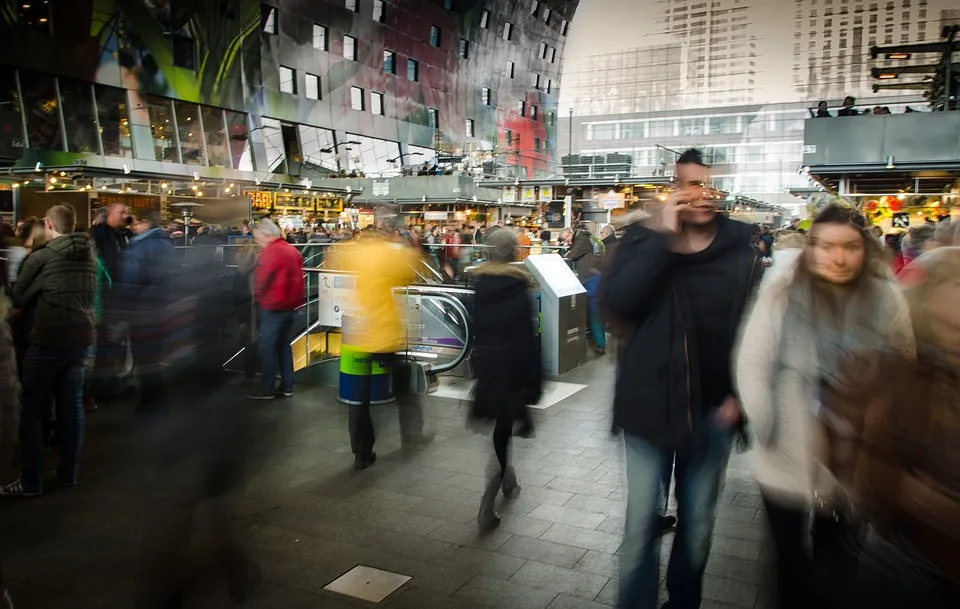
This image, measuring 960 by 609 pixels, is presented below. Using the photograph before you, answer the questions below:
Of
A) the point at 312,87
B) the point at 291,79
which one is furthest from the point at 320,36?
the point at 291,79

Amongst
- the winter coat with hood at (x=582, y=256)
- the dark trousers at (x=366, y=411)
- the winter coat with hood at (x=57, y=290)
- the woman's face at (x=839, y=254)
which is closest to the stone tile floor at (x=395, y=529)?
the dark trousers at (x=366, y=411)

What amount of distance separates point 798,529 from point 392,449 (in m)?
4.43

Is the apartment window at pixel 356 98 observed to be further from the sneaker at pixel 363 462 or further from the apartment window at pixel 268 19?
the sneaker at pixel 363 462

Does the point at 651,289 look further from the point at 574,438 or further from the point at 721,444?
the point at 574,438

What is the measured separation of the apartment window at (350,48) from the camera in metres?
40.6

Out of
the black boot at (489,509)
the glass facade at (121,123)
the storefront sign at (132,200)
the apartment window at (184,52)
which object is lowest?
the black boot at (489,509)

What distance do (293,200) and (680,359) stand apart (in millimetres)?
29962

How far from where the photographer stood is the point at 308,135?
38.1 meters

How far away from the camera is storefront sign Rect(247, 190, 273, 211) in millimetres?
28203

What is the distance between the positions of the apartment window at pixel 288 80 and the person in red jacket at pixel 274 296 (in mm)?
30675

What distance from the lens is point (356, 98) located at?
135 ft

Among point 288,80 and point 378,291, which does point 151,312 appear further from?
point 288,80

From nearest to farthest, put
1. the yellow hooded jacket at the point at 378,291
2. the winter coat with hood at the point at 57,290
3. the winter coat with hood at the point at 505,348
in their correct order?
the winter coat with hood at the point at 505,348 < the winter coat with hood at the point at 57,290 < the yellow hooded jacket at the point at 378,291

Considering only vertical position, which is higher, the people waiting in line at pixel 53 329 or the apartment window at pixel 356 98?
the apartment window at pixel 356 98
